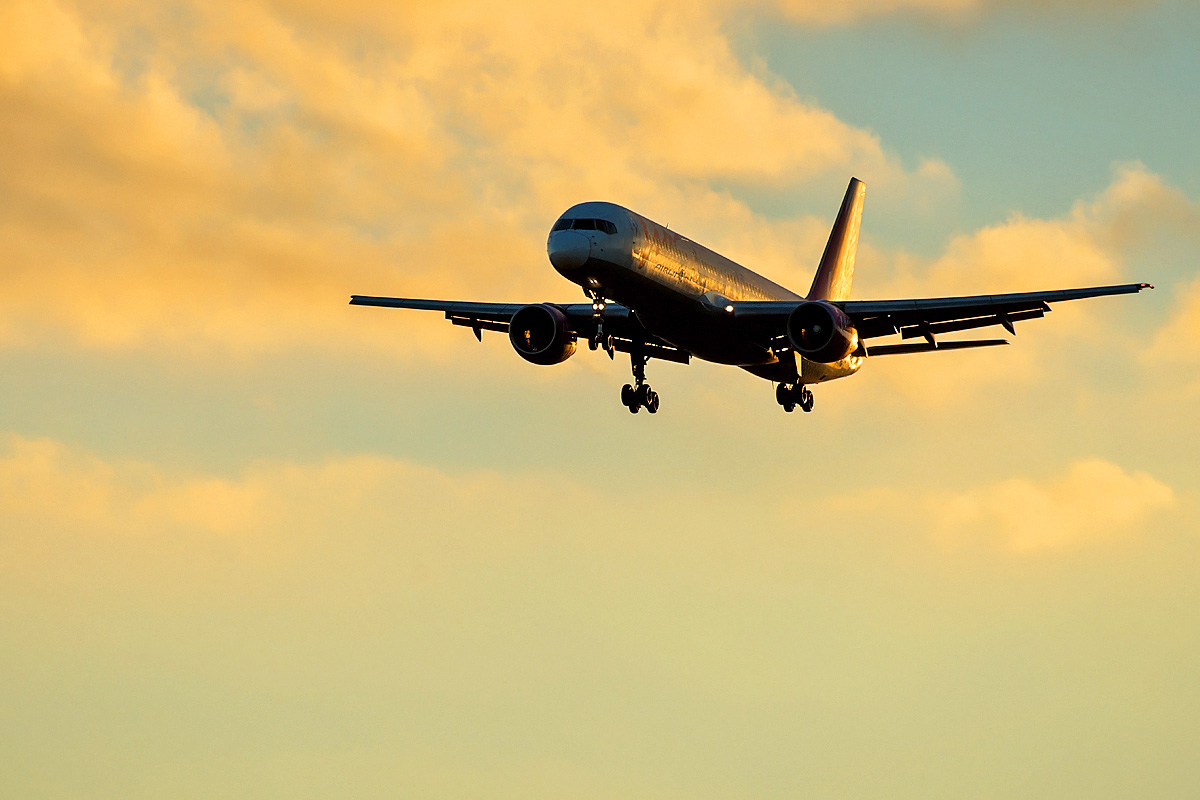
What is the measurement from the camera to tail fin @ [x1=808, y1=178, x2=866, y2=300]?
74438 millimetres

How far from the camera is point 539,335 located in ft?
192

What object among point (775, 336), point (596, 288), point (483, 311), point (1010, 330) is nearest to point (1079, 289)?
point (1010, 330)

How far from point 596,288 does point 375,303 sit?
50.8 feet

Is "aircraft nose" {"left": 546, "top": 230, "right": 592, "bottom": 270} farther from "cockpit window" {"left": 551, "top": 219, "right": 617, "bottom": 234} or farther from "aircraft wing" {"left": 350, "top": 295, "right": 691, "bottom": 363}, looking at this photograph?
"aircraft wing" {"left": 350, "top": 295, "right": 691, "bottom": 363}

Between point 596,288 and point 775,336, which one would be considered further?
point 775,336

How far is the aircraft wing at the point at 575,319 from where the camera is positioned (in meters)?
57.3

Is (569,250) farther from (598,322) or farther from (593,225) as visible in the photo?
(598,322)

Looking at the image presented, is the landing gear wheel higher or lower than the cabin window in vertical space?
lower

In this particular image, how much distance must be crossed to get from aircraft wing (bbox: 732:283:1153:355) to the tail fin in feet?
48.9

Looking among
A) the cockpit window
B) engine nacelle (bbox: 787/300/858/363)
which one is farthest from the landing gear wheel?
the cockpit window

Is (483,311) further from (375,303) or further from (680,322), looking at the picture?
(680,322)

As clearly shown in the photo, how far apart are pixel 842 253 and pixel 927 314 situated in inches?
852

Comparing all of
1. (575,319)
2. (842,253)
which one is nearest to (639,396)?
(575,319)

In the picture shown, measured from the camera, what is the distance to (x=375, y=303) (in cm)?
6394
